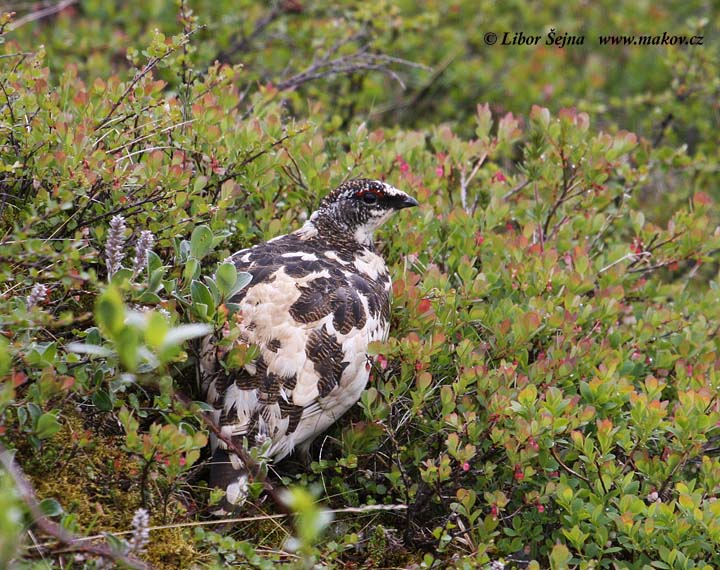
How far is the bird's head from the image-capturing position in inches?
162

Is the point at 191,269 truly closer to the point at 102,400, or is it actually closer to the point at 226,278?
the point at 226,278

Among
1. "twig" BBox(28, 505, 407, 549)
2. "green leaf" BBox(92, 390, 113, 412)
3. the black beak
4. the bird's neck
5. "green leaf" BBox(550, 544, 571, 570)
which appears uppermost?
"green leaf" BBox(92, 390, 113, 412)

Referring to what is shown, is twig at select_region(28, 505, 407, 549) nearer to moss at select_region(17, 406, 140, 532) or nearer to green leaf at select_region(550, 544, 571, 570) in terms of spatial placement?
moss at select_region(17, 406, 140, 532)

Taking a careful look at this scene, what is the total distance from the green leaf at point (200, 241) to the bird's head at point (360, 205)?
1.03m

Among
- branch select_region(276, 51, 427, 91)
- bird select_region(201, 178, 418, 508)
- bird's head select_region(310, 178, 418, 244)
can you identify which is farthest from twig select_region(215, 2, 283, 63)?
bird select_region(201, 178, 418, 508)

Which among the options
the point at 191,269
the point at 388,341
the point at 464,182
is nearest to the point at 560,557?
the point at 388,341

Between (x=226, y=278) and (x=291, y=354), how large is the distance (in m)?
0.52

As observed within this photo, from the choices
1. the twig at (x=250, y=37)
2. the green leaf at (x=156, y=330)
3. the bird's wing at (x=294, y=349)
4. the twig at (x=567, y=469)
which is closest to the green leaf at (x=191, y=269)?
the bird's wing at (x=294, y=349)

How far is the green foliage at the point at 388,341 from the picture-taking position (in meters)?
2.94

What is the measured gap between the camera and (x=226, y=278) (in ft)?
9.69

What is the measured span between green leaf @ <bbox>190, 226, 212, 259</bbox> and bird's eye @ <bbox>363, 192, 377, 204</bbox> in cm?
111

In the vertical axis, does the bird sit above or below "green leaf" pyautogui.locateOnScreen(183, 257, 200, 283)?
below

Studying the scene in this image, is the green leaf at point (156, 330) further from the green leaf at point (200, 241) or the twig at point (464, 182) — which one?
the twig at point (464, 182)

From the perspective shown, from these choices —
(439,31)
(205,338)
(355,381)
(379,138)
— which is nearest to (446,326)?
(355,381)
